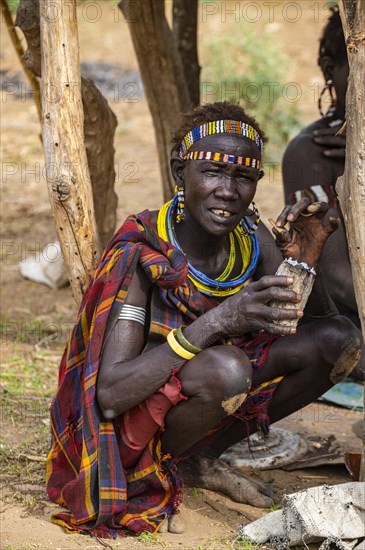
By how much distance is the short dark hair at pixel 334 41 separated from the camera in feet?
12.9

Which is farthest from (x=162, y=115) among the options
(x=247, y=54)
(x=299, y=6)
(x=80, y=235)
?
(x=299, y=6)

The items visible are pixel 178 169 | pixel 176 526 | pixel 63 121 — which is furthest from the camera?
pixel 63 121

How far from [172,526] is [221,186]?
3.76ft

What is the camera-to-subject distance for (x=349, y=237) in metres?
2.53

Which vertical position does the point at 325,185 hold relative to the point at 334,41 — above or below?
below

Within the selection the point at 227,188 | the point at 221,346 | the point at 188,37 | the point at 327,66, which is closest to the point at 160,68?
the point at 188,37

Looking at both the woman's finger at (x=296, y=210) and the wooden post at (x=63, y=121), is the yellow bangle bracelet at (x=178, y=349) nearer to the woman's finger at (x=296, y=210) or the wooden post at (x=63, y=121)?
the woman's finger at (x=296, y=210)

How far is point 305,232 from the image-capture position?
2.78 meters

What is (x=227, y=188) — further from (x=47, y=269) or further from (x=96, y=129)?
(x=47, y=269)

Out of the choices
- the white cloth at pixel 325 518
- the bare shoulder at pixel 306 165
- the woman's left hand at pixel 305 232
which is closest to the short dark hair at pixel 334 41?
the bare shoulder at pixel 306 165

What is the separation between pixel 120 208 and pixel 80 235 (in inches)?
145

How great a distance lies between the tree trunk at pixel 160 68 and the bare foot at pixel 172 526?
2.20m

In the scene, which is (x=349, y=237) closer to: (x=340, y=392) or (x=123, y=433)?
(x=123, y=433)

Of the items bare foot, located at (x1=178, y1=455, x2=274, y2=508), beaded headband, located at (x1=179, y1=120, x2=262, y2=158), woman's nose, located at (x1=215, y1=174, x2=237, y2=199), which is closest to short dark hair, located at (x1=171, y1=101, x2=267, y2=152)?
beaded headband, located at (x1=179, y1=120, x2=262, y2=158)
